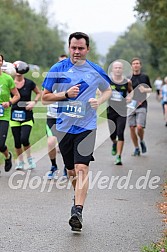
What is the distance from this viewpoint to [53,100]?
7379mm

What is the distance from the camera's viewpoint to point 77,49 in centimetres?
728

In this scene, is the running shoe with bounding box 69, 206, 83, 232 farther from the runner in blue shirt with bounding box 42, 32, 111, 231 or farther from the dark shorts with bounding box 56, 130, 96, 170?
the dark shorts with bounding box 56, 130, 96, 170

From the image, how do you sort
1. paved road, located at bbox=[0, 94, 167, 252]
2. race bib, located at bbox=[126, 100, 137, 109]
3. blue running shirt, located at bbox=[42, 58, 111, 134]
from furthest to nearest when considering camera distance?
race bib, located at bbox=[126, 100, 137, 109] → blue running shirt, located at bbox=[42, 58, 111, 134] → paved road, located at bbox=[0, 94, 167, 252]

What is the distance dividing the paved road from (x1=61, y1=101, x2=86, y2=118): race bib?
1.23m

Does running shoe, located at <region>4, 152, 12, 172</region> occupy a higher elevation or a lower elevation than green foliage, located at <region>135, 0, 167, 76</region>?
lower

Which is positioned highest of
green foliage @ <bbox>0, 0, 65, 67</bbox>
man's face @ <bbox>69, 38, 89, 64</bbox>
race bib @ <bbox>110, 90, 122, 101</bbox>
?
man's face @ <bbox>69, 38, 89, 64</bbox>

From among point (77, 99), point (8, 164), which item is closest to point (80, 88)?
point (77, 99)

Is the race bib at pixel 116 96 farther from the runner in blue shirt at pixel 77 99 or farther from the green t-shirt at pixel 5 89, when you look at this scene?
the runner in blue shirt at pixel 77 99

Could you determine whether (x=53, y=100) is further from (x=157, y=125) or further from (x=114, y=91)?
(x=157, y=125)

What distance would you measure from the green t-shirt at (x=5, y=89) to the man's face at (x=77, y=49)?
369 cm

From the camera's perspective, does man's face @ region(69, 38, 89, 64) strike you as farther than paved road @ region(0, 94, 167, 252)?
Yes

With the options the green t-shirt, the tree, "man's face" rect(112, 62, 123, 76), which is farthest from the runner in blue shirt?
the tree

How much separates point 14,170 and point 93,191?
7.81 feet

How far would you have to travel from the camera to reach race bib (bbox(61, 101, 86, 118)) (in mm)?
7355
